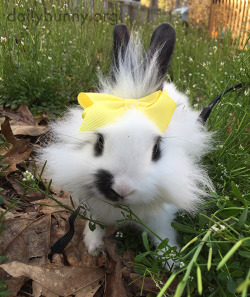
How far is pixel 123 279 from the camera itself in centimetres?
189

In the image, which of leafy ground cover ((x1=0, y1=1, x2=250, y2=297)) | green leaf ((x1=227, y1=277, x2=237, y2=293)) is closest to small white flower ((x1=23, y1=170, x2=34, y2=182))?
leafy ground cover ((x1=0, y1=1, x2=250, y2=297))

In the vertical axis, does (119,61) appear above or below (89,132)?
above

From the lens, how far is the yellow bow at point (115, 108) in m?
1.58

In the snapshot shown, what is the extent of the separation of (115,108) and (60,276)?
40.7 inches

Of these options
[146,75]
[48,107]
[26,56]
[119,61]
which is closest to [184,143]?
[146,75]

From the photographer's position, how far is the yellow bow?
1577 mm

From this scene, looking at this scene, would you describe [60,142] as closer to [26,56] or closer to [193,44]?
[26,56]

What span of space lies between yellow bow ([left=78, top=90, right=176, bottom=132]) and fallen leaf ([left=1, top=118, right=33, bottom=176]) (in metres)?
1.07

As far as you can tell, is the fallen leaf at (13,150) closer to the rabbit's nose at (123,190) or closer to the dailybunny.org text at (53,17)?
the rabbit's nose at (123,190)

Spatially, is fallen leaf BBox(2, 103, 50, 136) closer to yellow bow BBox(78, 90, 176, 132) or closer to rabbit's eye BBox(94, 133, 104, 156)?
yellow bow BBox(78, 90, 176, 132)

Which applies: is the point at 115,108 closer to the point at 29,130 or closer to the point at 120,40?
the point at 120,40

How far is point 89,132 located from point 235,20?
34.7 feet

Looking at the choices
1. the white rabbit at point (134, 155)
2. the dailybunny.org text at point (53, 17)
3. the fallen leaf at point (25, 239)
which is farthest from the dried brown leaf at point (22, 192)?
the dailybunny.org text at point (53, 17)

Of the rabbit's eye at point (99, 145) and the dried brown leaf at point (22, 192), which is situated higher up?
the rabbit's eye at point (99, 145)
